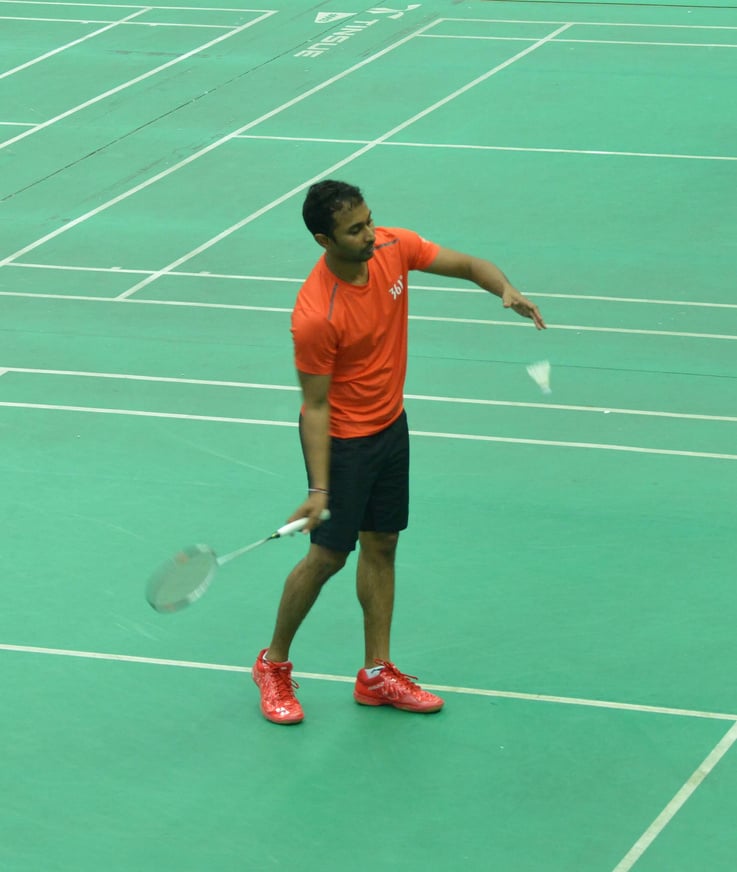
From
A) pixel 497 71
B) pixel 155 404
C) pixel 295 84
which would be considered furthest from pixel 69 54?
pixel 155 404

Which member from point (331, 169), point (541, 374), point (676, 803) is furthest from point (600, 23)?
point (676, 803)

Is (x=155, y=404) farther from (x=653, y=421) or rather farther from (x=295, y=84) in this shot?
(x=295, y=84)

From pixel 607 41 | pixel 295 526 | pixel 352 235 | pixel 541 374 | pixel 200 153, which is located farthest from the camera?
pixel 607 41

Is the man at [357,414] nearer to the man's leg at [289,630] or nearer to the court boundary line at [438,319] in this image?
the man's leg at [289,630]

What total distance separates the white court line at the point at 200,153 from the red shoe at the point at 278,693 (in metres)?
7.05

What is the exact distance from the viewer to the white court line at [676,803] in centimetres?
578

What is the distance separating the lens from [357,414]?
6508 millimetres

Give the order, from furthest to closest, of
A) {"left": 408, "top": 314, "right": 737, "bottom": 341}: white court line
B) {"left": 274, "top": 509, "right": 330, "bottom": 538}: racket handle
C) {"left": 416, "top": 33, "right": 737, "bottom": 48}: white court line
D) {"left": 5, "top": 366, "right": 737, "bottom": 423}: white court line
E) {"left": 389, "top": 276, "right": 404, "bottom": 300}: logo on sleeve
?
{"left": 416, "top": 33, "right": 737, "bottom": 48}: white court line, {"left": 408, "top": 314, "right": 737, "bottom": 341}: white court line, {"left": 5, "top": 366, "right": 737, "bottom": 423}: white court line, {"left": 389, "top": 276, "right": 404, "bottom": 300}: logo on sleeve, {"left": 274, "top": 509, "right": 330, "bottom": 538}: racket handle

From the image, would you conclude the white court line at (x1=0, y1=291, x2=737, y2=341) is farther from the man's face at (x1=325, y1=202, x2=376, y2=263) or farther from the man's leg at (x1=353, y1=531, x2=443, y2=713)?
the man's face at (x1=325, y1=202, x2=376, y2=263)

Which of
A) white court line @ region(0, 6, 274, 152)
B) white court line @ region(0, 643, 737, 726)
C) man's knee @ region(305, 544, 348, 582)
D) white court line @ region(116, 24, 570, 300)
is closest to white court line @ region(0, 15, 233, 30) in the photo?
white court line @ region(0, 6, 274, 152)

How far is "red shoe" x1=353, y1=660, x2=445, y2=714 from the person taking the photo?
267 inches

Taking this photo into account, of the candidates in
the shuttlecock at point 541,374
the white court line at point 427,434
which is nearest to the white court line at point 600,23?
the white court line at point 427,434

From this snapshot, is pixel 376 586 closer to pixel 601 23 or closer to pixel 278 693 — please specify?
pixel 278 693

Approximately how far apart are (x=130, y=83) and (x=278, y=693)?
12956 mm
